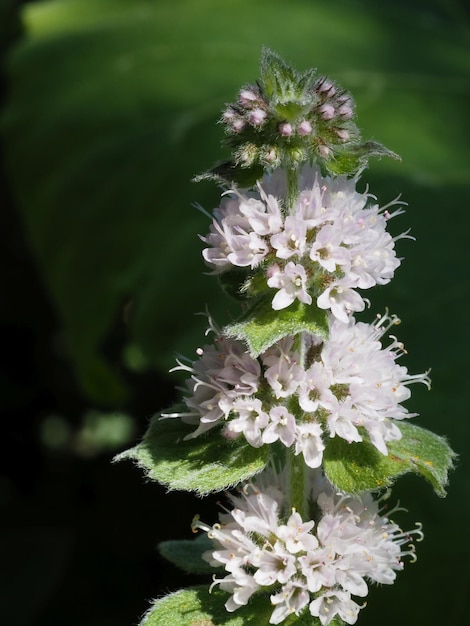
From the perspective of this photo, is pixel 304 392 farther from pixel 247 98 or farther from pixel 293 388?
pixel 247 98

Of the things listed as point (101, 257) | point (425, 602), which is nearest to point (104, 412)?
point (101, 257)

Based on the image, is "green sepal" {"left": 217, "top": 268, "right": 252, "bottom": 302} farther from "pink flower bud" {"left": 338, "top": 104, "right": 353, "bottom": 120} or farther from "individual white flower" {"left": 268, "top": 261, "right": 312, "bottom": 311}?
"pink flower bud" {"left": 338, "top": 104, "right": 353, "bottom": 120}

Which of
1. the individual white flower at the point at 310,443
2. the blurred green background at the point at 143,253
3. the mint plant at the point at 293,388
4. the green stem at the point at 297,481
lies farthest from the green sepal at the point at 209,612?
the blurred green background at the point at 143,253

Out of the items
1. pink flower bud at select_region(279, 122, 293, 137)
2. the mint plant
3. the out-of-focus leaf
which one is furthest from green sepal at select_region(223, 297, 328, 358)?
the out-of-focus leaf

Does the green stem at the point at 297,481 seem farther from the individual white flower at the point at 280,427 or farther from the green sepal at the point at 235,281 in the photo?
the green sepal at the point at 235,281

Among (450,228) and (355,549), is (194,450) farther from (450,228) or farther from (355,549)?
(450,228)
